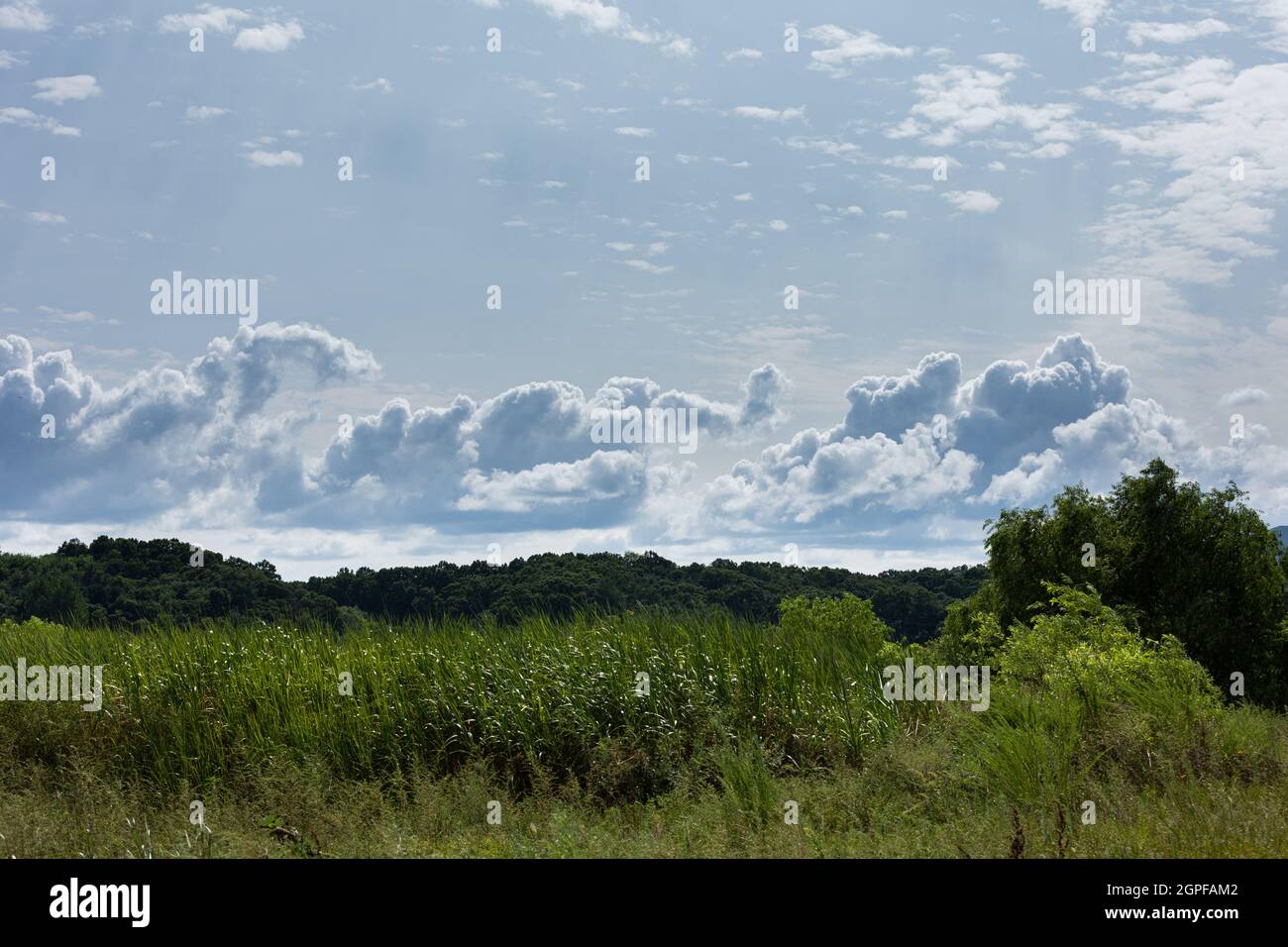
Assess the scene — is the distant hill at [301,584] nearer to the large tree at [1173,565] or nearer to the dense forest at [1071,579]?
the dense forest at [1071,579]

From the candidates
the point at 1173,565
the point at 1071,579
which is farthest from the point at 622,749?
the point at 1173,565

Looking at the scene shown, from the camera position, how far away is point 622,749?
1405 cm

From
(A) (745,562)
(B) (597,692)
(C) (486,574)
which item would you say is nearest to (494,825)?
(B) (597,692)

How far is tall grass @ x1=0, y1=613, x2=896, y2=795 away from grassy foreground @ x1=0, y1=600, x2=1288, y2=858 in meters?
0.05

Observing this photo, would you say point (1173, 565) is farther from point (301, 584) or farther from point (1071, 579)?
point (301, 584)

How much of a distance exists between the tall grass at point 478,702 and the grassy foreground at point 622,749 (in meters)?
0.05

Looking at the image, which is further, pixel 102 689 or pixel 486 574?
pixel 486 574

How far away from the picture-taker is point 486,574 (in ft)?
131

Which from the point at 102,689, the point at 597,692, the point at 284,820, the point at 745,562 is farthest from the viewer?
the point at 745,562

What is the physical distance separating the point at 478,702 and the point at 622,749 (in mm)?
2448

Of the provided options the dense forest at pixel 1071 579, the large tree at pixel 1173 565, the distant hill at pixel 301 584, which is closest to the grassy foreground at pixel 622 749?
the distant hill at pixel 301 584
